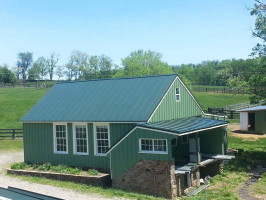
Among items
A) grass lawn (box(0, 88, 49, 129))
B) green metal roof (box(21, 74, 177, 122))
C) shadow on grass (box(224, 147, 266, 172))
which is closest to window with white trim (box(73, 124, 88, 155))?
green metal roof (box(21, 74, 177, 122))

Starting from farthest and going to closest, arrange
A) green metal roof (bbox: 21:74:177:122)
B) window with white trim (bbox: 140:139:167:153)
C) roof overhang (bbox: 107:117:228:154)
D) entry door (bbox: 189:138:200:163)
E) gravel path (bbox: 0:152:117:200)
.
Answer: green metal roof (bbox: 21:74:177:122) → entry door (bbox: 189:138:200:163) → window with white trim (bbox: 140:139:167:153) → roof overhang (bbox: 107:117:228:154) → gravel path (bbox: 0:152:117:200)

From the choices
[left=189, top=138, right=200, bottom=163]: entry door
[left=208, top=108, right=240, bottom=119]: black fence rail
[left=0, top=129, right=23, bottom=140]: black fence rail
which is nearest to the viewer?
[left=189, top=138, right=200, bottom=163]: entry door

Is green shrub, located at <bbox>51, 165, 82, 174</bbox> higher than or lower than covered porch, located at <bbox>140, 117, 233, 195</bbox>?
lower

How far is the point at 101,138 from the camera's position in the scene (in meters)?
20.6

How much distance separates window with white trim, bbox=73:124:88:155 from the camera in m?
21.2

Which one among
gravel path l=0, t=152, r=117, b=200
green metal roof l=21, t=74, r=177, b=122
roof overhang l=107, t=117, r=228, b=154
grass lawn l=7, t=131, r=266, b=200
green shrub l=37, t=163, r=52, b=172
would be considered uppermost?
green metal roof l=21, t=74, r=177, b=122

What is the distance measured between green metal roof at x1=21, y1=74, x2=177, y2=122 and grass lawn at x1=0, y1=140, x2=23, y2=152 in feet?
26.4

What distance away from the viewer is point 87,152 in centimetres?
2098

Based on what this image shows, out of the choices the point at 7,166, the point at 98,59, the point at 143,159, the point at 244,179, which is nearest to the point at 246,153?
the point at 244,179

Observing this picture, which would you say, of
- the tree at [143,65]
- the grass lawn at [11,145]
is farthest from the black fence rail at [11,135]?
the tree at [143,65]

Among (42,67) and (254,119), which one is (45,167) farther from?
(42,67)

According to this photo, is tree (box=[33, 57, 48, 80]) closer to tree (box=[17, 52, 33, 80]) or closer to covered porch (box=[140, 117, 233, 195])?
tree (box=[17, 52, 33, 80])

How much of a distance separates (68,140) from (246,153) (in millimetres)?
12926

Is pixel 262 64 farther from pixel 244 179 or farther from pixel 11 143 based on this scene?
pixel 11 143
